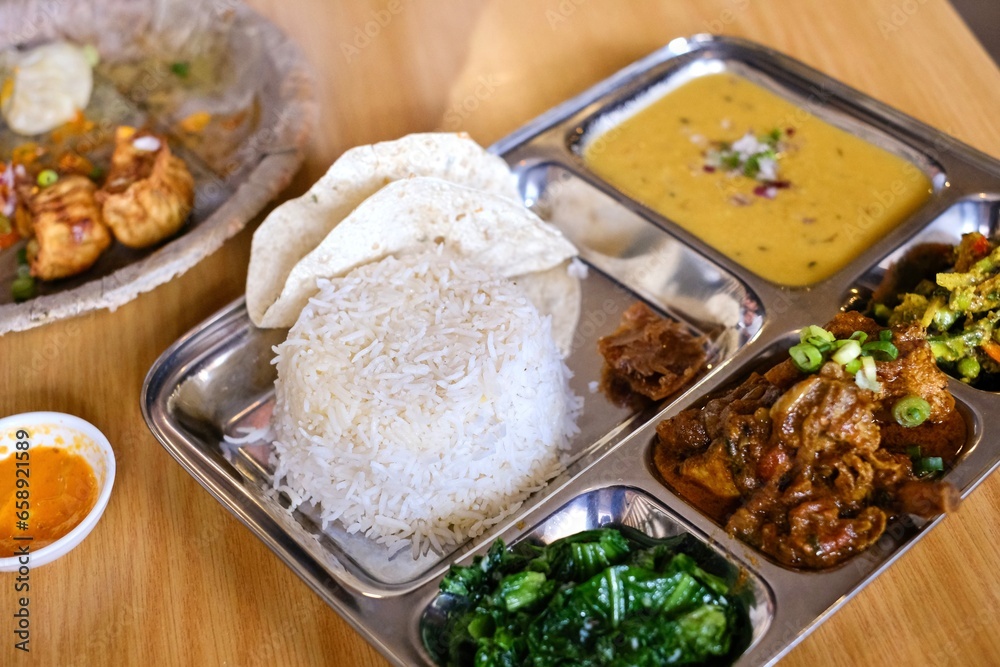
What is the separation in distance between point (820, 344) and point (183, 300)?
7.15 feet

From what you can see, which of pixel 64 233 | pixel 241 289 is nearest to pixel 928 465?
pixel 241 289

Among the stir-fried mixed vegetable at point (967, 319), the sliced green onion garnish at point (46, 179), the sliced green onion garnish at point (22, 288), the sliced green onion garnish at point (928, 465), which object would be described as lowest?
the sliced green onion garnish at point (928, 465)

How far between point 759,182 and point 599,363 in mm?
963

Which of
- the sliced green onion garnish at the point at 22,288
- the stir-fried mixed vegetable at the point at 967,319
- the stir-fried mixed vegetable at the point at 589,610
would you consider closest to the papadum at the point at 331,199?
the sliced green onion garnish at the point at 22,288

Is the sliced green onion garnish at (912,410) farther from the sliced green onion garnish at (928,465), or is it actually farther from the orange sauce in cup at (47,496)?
the orange sauce in cup at (47,496)

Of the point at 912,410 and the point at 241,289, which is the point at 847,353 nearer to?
the point at 912,410

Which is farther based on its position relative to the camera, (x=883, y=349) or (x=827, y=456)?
(x=883, y=349)

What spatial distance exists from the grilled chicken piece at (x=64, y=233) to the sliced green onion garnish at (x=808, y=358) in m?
2.54

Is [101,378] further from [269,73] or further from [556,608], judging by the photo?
[556,608]

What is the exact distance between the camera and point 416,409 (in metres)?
2.36

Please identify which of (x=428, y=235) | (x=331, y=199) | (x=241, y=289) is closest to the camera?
(x=331, y=199)

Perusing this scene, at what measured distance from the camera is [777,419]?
2111 mm

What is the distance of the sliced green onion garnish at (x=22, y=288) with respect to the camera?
309 centimetres

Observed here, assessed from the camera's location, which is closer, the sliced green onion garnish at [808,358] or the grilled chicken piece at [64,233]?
the sliced green onion garnish at [808,358]
